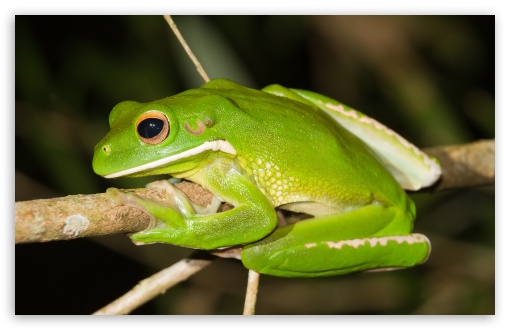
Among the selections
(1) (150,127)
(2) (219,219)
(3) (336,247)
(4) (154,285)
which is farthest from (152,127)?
(3) (336,247)

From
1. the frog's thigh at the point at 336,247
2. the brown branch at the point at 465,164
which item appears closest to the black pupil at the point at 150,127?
the frog's thigh at the point at 336,247

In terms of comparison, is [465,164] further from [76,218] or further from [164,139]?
[76,218]

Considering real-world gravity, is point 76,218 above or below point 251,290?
above

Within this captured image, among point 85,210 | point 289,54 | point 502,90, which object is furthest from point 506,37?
point 85,210

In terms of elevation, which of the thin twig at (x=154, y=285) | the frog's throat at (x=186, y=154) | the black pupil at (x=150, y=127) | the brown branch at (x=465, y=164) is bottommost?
the thin twig at (x=154, y=285)

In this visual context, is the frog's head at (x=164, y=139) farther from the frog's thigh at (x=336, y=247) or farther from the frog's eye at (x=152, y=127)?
the frog's thigh at (x=336, y=247)

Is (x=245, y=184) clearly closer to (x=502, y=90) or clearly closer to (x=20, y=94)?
(x=502, y=90)
